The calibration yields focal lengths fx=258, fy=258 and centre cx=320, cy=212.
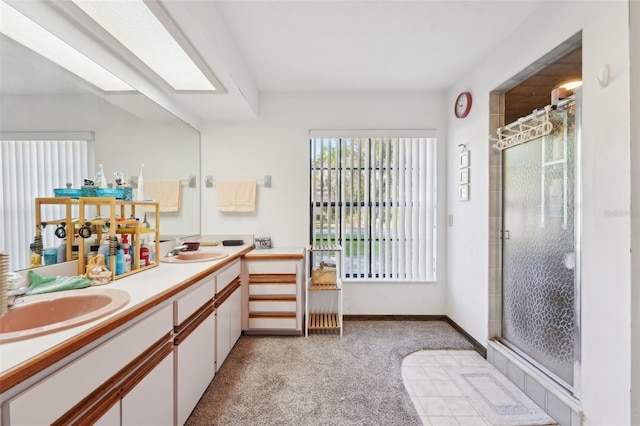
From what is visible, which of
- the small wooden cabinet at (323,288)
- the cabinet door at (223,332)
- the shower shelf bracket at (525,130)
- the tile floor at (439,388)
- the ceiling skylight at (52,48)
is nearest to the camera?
the ceiling skylight at (52,48)

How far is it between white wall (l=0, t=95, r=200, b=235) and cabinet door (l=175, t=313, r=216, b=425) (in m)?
1.09

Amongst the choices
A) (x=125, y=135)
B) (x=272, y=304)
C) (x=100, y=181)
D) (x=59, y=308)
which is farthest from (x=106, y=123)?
(x=272, y=304)

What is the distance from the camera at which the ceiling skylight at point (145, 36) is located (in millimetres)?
1247

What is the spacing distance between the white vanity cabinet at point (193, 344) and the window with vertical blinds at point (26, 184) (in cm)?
73

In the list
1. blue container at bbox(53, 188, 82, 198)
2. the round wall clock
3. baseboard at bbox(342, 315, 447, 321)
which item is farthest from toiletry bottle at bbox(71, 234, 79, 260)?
the round wall clock

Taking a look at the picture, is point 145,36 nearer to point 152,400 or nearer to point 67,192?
point 67,192

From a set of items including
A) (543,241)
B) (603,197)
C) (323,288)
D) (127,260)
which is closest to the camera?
(603,197)

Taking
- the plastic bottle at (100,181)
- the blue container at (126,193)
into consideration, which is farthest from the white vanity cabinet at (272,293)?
the plastic bottle at (100,181)

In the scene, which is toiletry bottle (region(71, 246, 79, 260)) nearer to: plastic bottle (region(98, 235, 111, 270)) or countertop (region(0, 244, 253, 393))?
plastic bottle (region(98, 235, 111, 270))

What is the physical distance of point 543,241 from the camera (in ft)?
5.76

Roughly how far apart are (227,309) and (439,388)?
1686 millimetres

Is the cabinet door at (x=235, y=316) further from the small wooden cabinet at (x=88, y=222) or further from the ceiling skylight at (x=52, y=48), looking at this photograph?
the ceiling skylight at (x=52, y=48)

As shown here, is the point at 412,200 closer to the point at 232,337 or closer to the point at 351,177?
the point at 351,177

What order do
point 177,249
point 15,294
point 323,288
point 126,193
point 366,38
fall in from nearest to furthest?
point 15,294 < point 126,193 < point 366,38 < point 177,249 < point 323,288
